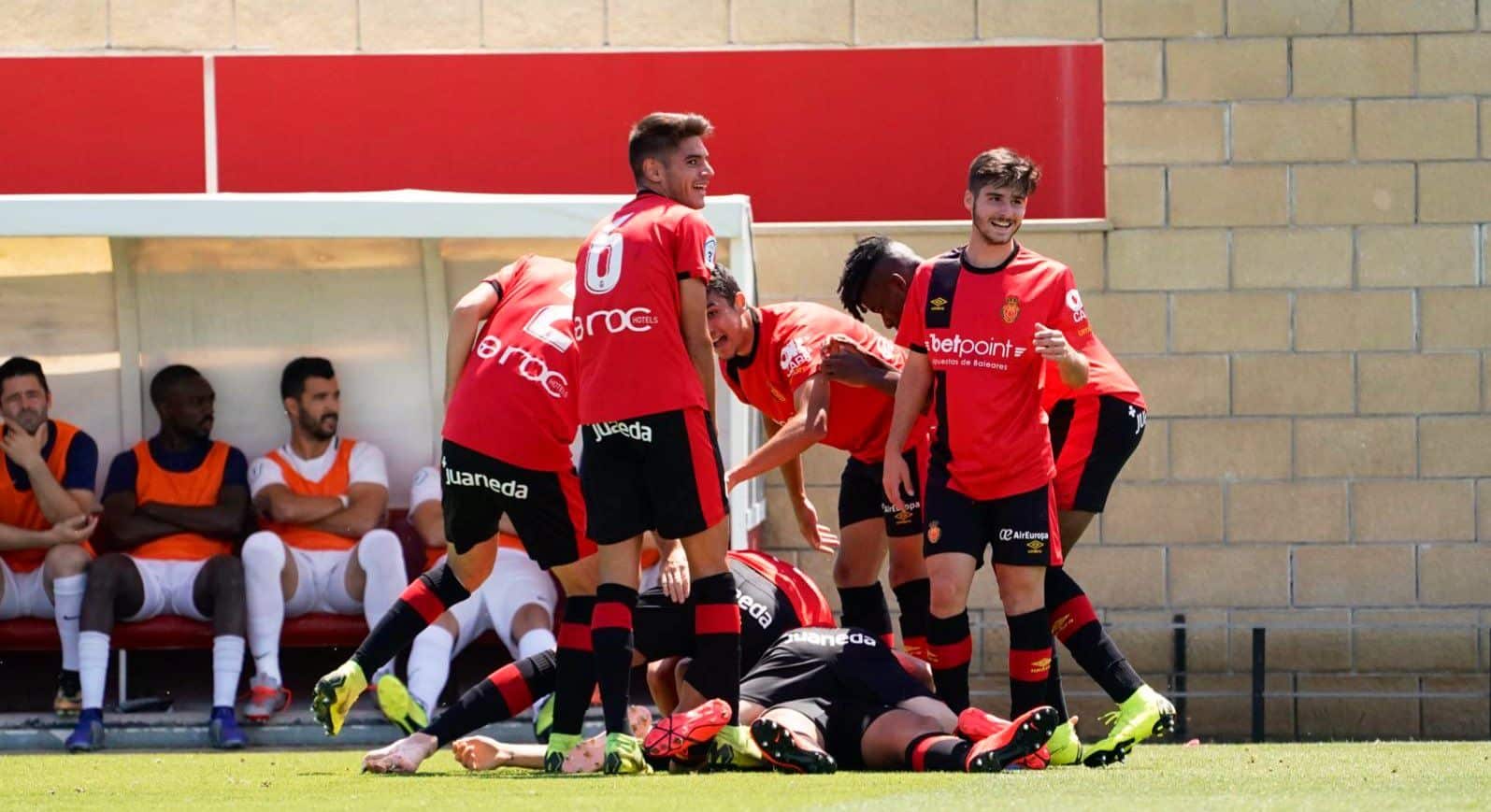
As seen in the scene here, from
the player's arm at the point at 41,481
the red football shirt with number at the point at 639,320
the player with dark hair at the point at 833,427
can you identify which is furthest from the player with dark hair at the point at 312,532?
A: the red football shirt with number at the point at 639,320

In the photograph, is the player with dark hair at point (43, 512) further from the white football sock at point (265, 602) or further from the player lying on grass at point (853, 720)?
the player lying on grass at point (853, 720)

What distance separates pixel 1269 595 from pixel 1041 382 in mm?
3531

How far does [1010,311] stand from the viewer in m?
5.58

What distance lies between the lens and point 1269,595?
8828mm

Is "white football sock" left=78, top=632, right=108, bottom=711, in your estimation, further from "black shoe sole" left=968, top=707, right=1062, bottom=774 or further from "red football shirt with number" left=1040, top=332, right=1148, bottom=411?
"black shoe sole" left=968, top=707, right=1062, bottom=774

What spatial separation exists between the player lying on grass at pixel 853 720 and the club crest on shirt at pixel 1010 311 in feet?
2.99

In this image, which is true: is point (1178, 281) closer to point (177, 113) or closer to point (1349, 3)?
point (1349, 3)

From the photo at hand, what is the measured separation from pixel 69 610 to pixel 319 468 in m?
1.06

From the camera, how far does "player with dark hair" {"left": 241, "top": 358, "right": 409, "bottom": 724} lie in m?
7.76

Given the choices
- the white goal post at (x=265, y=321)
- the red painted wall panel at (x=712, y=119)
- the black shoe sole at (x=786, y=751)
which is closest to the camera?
the black shoe sole at (x=786, y=751)

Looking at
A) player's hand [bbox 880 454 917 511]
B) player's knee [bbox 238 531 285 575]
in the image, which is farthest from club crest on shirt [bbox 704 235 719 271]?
player's knee [bbox 238 531 285 575]

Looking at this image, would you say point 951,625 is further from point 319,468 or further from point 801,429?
point 319,468

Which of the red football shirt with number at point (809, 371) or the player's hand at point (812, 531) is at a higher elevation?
the red football shirt with number at point (809, 371)

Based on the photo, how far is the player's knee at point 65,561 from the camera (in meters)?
7.68
